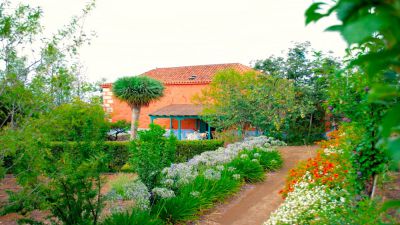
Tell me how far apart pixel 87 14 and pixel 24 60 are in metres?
1.20

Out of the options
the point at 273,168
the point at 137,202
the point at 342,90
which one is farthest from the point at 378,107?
the point at 273,168

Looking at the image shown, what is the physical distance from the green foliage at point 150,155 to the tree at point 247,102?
9005 mm

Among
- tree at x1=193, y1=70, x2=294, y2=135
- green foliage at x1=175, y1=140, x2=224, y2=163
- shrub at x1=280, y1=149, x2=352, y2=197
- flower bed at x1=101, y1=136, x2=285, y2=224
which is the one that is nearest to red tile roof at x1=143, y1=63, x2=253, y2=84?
tree at x1=193, y1=70, x2=294, y2=135

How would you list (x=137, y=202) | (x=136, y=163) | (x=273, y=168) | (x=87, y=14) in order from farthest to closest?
(x=273, y=168) < (x=136, y=163) < (x=137, y=202) < (x=87, y=14)

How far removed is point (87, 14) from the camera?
5680 mm

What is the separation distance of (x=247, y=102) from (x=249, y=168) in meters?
7.13

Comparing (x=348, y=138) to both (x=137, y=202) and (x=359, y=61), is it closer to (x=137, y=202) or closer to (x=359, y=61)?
(x=137, y=202)

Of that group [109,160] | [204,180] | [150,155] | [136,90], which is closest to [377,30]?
[109,160]

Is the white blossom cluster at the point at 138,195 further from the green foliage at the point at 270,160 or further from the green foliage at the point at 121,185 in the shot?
the green foliage at the point at 270,160

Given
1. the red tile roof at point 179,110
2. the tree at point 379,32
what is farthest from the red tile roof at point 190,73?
the tree at point 379,32

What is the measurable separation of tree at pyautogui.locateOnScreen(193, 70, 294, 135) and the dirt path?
247 inches

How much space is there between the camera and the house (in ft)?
84.5

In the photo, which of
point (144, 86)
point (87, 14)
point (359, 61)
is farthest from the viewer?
point (144, 86)

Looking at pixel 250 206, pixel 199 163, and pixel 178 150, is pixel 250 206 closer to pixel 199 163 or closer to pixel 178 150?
pixel 199 163
